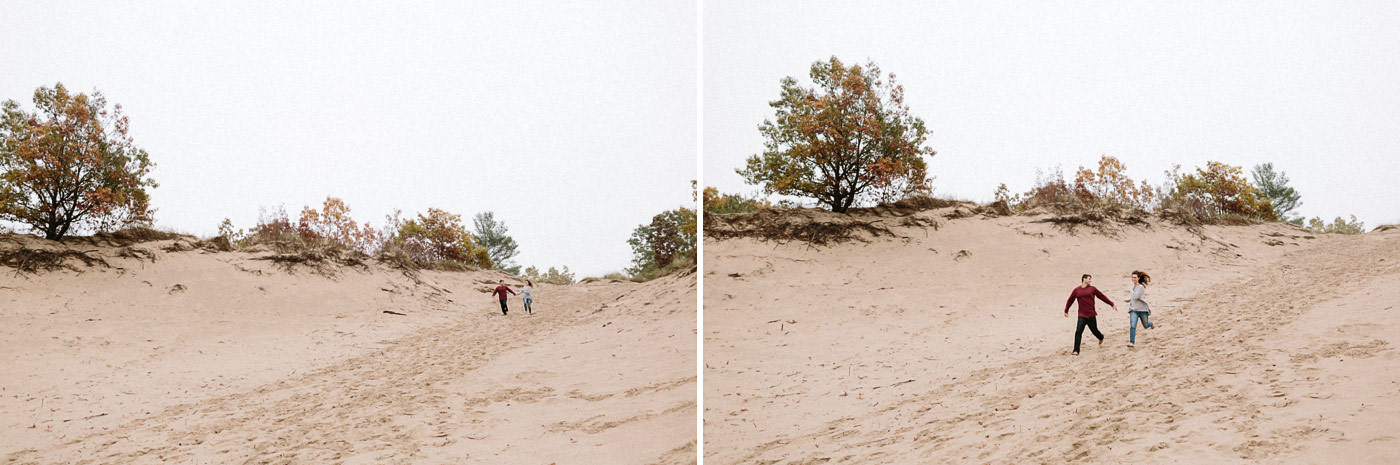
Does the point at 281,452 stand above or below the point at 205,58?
below

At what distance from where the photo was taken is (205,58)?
199 inches

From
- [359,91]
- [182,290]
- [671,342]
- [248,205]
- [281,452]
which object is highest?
[359,91]

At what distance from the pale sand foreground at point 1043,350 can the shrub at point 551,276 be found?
0.97 metres

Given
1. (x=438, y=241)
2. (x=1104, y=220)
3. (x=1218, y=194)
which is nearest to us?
(x=1218, y=194)

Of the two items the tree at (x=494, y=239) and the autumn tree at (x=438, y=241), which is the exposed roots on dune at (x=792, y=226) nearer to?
the tree at (x=494, y=239)

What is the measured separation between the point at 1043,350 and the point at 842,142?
7.54ft

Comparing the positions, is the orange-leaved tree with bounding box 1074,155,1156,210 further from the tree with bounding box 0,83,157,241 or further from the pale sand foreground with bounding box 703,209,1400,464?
the tree with bounding box 0,83,157,241

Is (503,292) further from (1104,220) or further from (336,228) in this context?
(1104,220)

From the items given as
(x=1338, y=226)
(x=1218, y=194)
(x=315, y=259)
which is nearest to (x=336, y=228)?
(x=315, y=259)

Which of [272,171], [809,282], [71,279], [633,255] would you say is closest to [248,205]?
[272,171]

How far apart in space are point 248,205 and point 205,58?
89 centimetres

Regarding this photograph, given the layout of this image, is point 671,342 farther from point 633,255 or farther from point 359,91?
point 359,91

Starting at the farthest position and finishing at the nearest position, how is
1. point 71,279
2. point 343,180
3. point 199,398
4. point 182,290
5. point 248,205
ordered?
point 343,180 < point 248,205 < point 182,290 < point 71,279 < point 199,398

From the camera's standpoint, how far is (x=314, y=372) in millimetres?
4492
